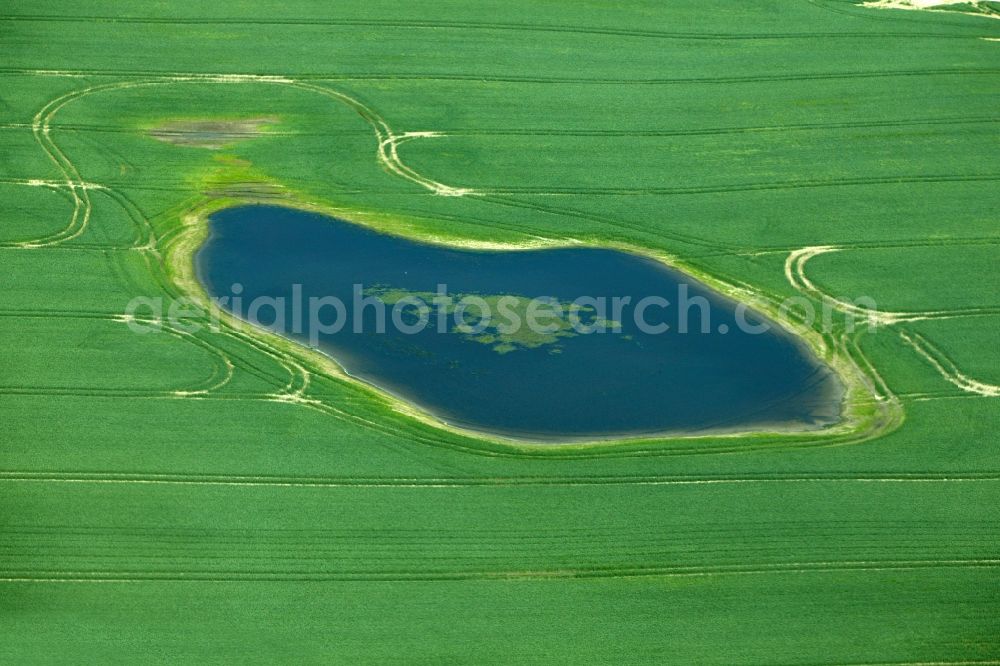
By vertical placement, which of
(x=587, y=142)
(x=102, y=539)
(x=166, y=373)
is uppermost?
(x=587, y=142)

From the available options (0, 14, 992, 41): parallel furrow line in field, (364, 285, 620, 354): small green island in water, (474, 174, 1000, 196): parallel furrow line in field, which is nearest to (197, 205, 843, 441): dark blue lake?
(364, 285, 620, 354): small green island in water

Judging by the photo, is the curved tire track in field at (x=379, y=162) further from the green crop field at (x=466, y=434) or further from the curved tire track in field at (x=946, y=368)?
the curved tire track in field at (x=946, y=368)

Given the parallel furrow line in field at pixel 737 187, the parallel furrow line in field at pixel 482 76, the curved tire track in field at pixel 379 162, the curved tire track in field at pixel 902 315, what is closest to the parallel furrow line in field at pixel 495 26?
the parallel furrow line in field at pixel 482 76

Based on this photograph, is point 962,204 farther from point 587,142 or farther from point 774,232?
point 587,142

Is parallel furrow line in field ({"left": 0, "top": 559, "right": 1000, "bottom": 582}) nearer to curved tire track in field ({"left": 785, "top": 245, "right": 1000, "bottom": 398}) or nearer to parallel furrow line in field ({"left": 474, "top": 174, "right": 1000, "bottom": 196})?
curved tire track in field ({"left": 785, "top": 245, "right": 1000, "bottom": 398})

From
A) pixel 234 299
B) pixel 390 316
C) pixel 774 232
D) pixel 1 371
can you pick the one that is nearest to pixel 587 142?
pixel 774 232

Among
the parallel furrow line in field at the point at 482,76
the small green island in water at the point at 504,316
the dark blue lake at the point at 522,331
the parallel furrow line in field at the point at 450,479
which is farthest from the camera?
the parallel furrow line in field at the point at 482,76

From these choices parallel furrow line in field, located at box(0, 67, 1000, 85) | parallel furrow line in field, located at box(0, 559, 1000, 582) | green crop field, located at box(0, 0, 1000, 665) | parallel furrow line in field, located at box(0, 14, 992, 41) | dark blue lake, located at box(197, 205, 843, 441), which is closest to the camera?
green crop field, located at box(0, 0, 1000, 665)
